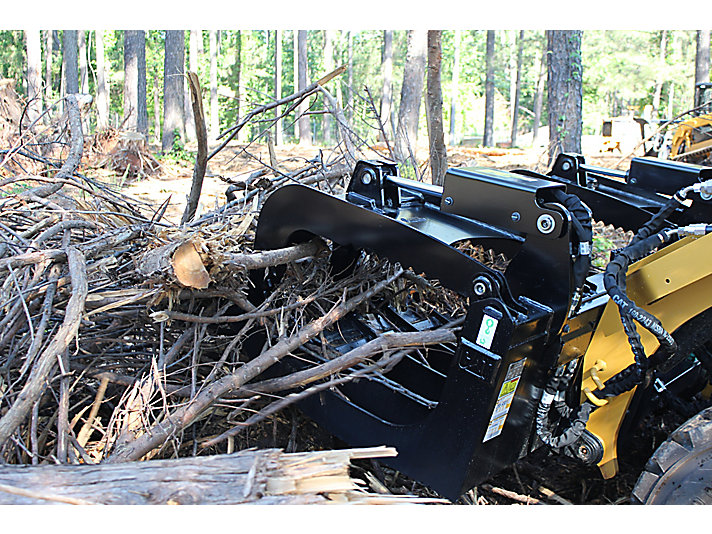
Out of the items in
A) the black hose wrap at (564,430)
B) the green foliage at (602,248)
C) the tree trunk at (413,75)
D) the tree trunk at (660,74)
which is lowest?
the green foliage at (602,248)

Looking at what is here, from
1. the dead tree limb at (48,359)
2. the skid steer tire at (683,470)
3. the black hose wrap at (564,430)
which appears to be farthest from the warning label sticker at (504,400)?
the dead tree limb at (48,359)

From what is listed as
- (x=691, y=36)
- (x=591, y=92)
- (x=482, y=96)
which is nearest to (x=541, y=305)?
(x=591, y=92)

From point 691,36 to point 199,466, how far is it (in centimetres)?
4761

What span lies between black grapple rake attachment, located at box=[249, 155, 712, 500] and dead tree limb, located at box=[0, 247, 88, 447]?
76cm

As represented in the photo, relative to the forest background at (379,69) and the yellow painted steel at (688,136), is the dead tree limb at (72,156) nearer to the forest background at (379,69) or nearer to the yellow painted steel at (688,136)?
the yellow painted steel at (688,136)

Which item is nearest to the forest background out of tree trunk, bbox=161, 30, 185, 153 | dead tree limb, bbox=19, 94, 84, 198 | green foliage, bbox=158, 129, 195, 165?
tree trunk, bbox=161, 30, 185, 153

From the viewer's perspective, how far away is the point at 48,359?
7.13 feet

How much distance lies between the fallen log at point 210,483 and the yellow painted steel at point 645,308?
1026 millimetres

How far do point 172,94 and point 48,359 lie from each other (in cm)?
1915

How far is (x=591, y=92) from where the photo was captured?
42.0 m

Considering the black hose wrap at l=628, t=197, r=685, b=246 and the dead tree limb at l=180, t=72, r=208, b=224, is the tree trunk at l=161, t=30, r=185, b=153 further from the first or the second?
the black hose wrap at l=628, t=197, r=685, b=246

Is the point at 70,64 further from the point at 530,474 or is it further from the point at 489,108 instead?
the point at 530,474

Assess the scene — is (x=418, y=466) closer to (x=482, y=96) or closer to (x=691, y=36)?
(x=691, y=36)

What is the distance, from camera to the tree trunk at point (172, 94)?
18.8 metres
